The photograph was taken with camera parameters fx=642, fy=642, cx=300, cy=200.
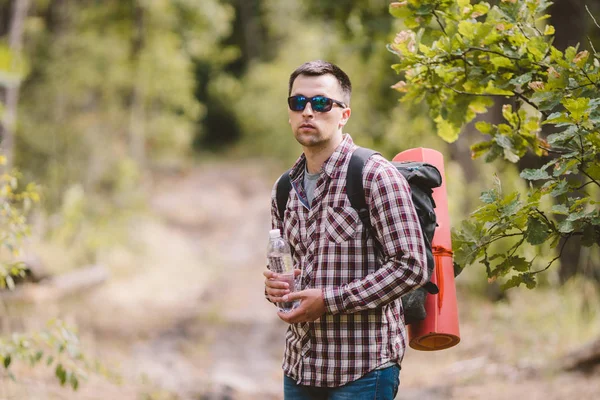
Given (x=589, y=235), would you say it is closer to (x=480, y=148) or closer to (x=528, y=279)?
(x=528, y=279)

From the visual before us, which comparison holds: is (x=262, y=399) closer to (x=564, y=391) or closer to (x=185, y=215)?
(x=564, y=391)

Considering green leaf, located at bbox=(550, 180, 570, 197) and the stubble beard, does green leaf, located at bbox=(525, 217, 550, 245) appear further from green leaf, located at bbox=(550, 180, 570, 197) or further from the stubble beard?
the stubble beard

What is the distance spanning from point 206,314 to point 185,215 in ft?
28.7

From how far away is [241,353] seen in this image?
29.3 ft

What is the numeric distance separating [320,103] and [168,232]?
15.0 m

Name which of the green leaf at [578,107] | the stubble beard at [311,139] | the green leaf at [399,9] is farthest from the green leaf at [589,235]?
the green leaf at [399,9]

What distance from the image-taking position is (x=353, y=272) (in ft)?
8.16

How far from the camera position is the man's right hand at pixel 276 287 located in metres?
2.54

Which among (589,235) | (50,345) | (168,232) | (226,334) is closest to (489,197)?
(589,235)

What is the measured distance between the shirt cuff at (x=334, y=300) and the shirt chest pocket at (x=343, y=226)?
0.20 m

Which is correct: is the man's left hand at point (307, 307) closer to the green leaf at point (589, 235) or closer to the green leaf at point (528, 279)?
the green leaf at point (528, 279)

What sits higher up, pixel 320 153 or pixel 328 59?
pixel 328 59

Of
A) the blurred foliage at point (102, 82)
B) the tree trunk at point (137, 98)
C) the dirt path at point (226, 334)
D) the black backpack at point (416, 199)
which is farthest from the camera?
the tree trunk at point (137, 98)

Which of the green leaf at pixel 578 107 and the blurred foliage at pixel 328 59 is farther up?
the blurred foliage at pixel 328 59
